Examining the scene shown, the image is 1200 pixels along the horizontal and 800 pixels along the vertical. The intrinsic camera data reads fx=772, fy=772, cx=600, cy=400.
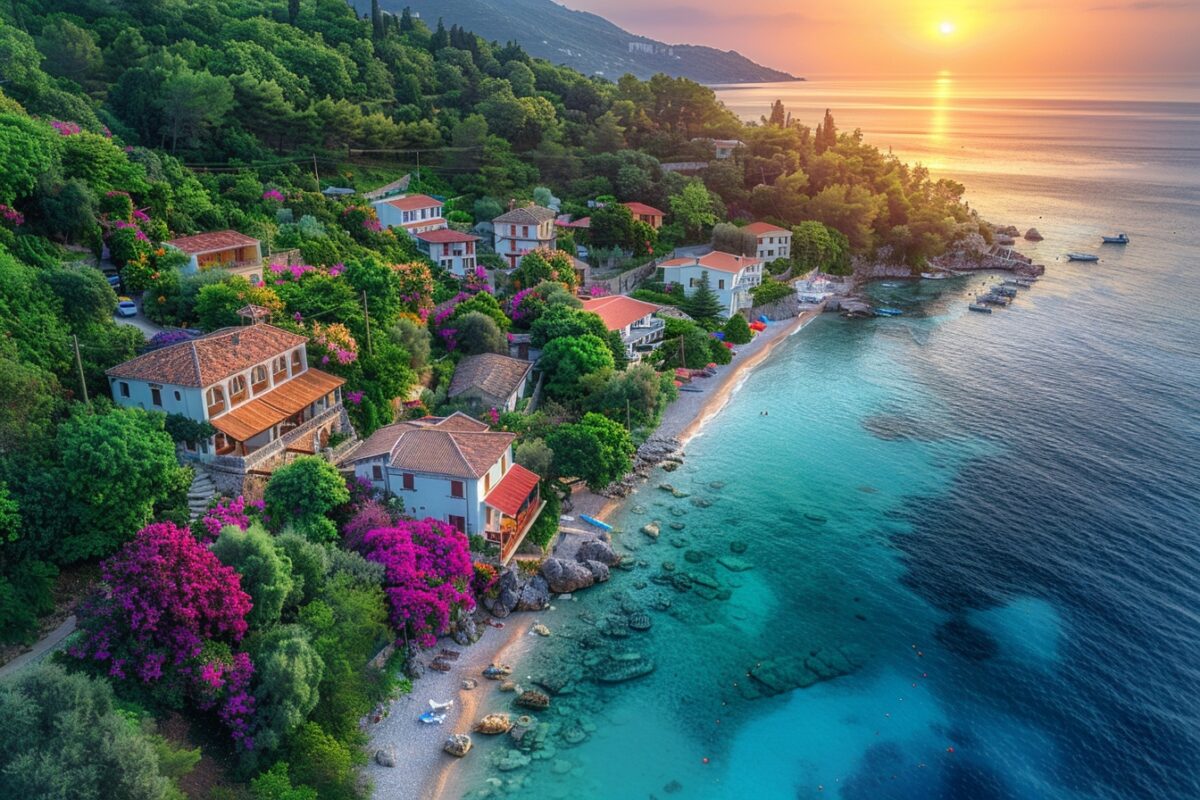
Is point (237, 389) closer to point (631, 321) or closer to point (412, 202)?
point (631, 321)

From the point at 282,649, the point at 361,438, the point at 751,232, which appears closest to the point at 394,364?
the point at 361,438

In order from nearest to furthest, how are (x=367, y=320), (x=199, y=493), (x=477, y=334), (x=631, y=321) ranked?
(x=199, y=493) < (x=367, y=320) < (x=477, y=334) < (x=631, y=321)

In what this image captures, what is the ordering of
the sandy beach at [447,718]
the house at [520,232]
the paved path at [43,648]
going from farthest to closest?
1. the house at [520,232]
2. the sandy beach at [447,718]
3. the paved path at [43,648]

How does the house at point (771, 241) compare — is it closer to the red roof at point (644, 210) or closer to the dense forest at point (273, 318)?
the dense forest at point (273, 318)

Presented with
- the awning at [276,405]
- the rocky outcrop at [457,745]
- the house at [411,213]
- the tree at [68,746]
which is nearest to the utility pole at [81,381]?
the awning at [276,405]

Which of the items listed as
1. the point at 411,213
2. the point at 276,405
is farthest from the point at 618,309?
the point at 276,405

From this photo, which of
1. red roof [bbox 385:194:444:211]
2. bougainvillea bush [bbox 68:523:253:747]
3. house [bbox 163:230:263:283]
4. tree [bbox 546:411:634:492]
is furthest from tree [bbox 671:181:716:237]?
bougainvillea bush [bbox 68:523:253:747]

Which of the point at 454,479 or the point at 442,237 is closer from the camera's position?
the point at 454,479

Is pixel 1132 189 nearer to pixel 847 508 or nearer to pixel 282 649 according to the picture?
pixel 847 508
